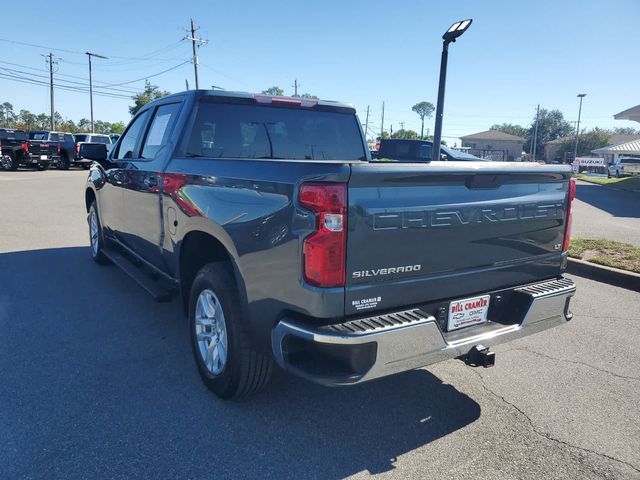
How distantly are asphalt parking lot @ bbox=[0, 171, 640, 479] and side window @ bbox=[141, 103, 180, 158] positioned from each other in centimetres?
158

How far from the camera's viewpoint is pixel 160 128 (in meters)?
4.41

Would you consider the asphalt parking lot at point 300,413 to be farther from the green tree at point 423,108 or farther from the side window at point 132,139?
the green tree at point 423,108

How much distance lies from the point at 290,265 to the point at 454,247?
95 centimetres

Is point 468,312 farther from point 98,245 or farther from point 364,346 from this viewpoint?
point 98,245

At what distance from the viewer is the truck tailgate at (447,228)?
8.00ft

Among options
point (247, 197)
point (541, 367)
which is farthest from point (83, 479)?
point (541, 367)

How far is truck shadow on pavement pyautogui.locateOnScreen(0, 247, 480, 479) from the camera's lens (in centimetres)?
261

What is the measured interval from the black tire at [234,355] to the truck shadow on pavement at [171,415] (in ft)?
0.53

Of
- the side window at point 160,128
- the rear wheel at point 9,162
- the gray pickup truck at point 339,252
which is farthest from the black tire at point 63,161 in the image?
the gray pickup truck at point 339,252

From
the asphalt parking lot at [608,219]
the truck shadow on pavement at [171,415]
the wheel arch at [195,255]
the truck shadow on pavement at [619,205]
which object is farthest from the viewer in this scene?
the truck shadow on pavement at [619,205]

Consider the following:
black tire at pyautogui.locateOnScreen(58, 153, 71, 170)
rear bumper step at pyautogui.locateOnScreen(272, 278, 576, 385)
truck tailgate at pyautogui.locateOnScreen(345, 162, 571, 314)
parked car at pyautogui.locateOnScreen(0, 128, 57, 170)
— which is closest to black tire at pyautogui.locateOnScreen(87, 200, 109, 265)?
rear bumper step at pyautogui.locateOnScreen(272, 278, 576, 385)

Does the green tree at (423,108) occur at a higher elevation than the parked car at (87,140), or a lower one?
higher

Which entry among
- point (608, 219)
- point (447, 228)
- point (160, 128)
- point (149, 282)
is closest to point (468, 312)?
point (447, 228)

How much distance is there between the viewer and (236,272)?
2910 mm
